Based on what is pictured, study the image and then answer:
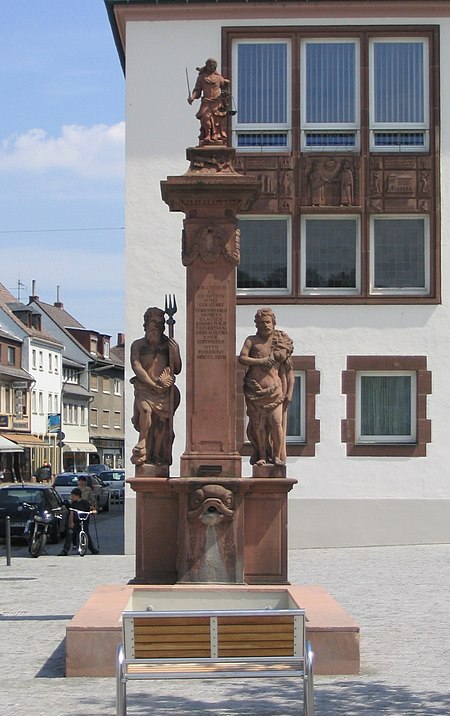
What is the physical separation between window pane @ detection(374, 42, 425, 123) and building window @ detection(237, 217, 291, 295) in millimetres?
3025

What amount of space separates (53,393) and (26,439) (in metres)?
10.5

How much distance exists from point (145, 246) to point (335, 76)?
5180 millimetres

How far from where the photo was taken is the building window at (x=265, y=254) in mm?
25703

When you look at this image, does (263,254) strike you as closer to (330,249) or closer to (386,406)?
(330,249)

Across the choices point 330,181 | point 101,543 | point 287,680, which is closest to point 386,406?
point 330,181

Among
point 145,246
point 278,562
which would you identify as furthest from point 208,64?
point 145,246

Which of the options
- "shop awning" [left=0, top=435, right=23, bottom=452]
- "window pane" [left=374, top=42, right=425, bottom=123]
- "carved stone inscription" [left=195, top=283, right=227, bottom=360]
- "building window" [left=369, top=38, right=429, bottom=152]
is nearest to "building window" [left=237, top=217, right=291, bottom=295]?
"building window" [left=369, top=38, right=429, bottom=152]

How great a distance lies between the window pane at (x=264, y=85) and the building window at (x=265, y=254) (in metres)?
2.10

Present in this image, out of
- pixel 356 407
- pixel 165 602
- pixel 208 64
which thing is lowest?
pixel 165 602

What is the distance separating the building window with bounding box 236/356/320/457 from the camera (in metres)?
25.2

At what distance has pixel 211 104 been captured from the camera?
1488cm

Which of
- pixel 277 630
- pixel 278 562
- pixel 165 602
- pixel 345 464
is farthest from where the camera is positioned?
pixel 345 464

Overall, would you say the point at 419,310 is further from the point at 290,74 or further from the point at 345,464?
the point at 290,74

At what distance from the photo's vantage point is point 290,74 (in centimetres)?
2570
